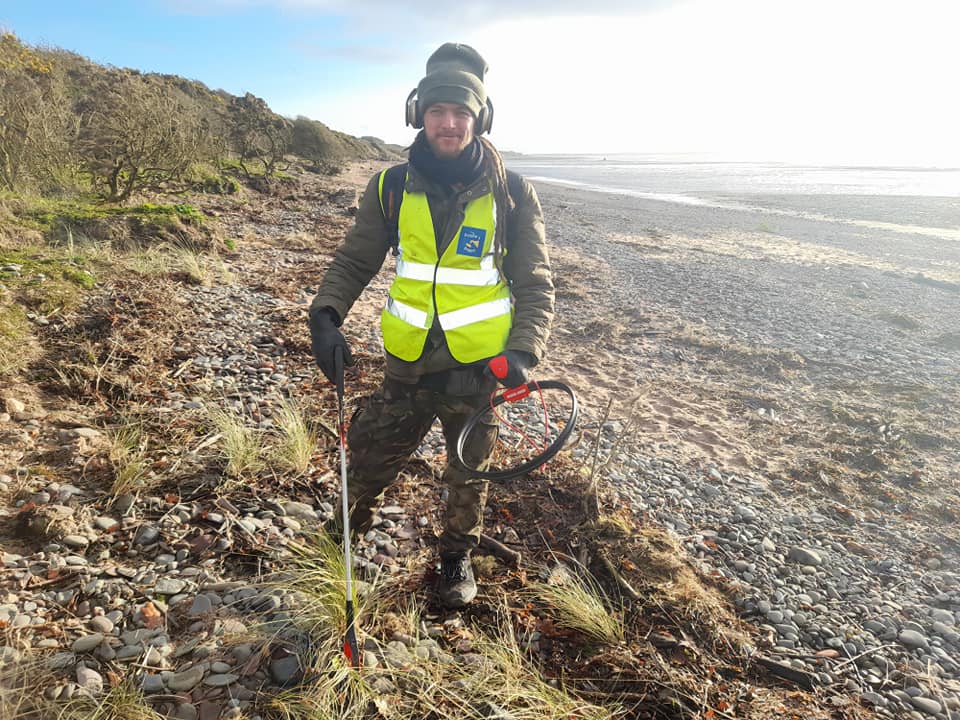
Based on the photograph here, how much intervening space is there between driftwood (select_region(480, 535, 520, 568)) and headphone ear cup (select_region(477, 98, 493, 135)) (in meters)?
2.67

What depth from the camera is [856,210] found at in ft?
105

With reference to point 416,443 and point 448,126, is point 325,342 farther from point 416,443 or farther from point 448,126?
point 448,126

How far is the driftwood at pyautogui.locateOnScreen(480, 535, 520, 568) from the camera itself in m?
3.54

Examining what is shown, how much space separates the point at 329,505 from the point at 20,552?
1706 millimetres

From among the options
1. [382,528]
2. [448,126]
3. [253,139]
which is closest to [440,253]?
[448,126]

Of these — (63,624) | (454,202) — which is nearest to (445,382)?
(454,202)

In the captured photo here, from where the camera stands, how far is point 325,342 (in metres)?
2.93

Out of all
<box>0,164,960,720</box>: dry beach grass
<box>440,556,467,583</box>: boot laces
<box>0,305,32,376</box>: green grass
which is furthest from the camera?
<box>0,305,32,376</box>: green grass

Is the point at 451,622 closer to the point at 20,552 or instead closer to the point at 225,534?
the point at 225,534

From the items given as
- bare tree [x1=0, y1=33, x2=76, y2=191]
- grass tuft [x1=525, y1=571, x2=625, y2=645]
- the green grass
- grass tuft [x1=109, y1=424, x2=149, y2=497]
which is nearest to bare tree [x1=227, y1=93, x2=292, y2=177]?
bare tree [x1=0, y1=33, x2=76, y2=191]

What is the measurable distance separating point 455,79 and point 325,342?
1567mm

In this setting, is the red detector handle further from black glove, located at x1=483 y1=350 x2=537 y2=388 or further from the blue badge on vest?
the blue badge on vest

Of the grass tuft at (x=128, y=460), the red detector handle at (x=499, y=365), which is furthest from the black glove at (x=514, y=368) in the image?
the grass tuft at (x=128, y=460)

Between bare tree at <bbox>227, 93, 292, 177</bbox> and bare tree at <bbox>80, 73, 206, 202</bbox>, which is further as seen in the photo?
bare tree at <bbox>227, 93, 292, 177</bbox>
